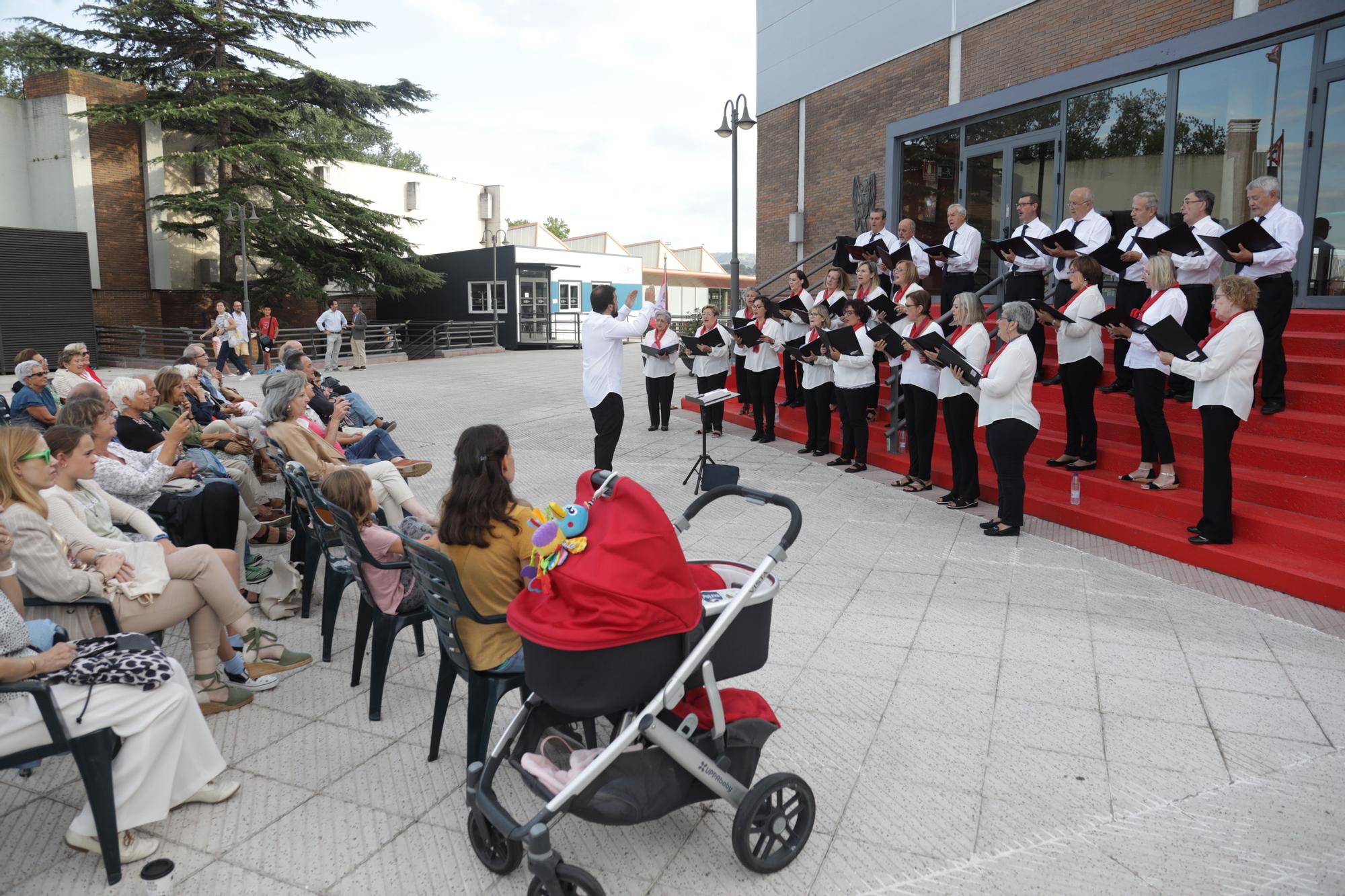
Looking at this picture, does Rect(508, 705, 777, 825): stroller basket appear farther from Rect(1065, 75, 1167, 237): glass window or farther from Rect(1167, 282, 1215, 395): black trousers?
Rect(1065, 75, 1167, 237): glass window

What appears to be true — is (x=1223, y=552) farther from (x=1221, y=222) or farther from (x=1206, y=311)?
(x=1221, y=222)

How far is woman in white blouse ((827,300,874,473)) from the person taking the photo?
8.60 m

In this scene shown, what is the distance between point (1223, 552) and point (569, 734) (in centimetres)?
489

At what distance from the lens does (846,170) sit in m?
15.9

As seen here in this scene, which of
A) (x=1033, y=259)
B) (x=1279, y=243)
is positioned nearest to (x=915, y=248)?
(x=1033, y=259)

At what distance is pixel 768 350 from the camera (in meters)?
10.7

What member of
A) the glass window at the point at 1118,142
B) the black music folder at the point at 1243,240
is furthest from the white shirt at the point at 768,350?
the black music folder at the point at 1243,240

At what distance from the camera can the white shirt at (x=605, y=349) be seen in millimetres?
7594

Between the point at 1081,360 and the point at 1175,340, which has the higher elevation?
the point at 1175,340

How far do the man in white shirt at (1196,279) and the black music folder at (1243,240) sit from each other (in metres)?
0.52

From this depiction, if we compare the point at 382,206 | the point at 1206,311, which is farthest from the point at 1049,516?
the point at 382,206

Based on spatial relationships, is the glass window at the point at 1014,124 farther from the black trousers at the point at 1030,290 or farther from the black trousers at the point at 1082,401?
the black trousers at the point at 1082,401

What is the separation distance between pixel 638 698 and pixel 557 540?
53cm

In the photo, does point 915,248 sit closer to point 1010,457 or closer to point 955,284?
point 955,284
